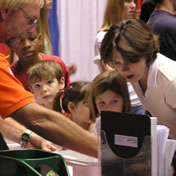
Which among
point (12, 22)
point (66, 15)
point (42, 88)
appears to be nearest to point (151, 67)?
point (12, 22)

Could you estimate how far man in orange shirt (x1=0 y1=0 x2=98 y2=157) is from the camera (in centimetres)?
115

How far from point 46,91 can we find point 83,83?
0.98 ft

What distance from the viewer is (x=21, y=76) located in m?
2.58

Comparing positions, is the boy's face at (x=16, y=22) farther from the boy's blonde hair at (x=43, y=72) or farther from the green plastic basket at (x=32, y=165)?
the boy's blonde hair at (x=43, y=72)

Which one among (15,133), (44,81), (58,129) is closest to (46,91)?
(44,81)

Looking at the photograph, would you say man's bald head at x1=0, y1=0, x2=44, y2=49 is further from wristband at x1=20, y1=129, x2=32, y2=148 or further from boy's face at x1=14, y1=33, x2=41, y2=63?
boy's face at x1=14, y1=33, x2=41, y2=63

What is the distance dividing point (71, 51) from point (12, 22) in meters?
3.51

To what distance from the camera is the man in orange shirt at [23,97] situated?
3.76 feet

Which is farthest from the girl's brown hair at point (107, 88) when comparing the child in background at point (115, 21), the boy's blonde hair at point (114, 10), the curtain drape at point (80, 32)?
the curtain drape at point (80, 32)

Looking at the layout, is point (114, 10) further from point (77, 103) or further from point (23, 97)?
point (23, 97)

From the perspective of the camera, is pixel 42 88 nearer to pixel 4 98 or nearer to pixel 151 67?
pixel 151 67

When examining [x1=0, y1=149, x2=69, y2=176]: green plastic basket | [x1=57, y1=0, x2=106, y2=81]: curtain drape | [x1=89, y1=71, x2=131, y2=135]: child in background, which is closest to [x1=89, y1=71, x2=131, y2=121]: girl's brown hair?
[x1=89, y1=71, x2=131, y2=135]: child in background

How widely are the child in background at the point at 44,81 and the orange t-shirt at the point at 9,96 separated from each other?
117 cm

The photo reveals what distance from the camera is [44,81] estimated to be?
2479mm
